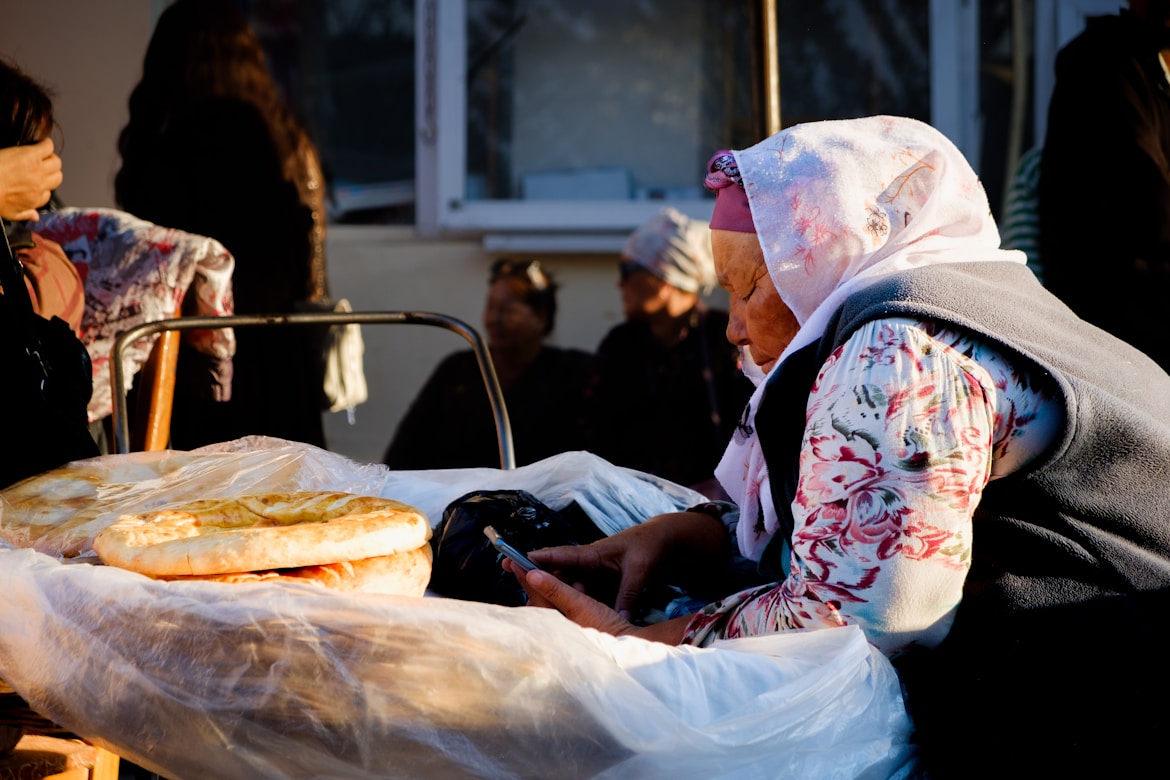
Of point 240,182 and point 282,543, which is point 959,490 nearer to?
point 282,543

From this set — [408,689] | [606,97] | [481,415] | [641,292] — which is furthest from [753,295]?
[606,97]

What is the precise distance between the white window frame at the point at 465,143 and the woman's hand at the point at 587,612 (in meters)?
3.35

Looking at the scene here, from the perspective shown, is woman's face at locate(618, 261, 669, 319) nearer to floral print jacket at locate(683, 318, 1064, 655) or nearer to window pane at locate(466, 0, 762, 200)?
window pane at locate(466, 0, 762, 200)

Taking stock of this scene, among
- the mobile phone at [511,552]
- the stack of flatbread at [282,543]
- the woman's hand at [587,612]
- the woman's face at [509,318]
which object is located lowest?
the woman's hand at [587,612]

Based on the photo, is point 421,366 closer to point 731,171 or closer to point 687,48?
point 687,48

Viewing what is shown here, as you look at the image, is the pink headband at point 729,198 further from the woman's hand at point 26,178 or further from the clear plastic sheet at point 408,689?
the woman's hand at point 26,178

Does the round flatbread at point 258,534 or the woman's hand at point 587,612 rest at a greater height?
the round flatbread at point 258,534

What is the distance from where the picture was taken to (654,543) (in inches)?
70.5

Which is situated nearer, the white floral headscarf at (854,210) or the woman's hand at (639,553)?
the white floral headscarf at (854,210)

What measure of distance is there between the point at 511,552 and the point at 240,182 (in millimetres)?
2446

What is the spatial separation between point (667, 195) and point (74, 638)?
3.99 m

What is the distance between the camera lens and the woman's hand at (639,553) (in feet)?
5.63

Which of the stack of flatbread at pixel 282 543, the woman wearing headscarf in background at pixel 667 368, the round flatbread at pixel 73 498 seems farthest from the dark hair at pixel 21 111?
the woman wearing headscarf in background at pixel 667 368

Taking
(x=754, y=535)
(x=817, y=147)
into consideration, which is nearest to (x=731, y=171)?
(x=817, y=147)
